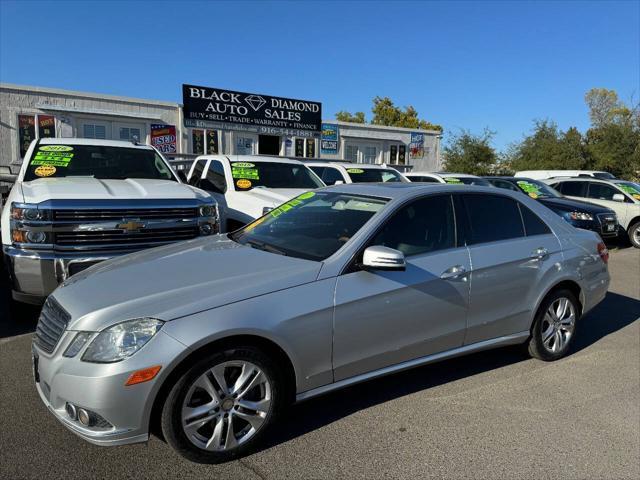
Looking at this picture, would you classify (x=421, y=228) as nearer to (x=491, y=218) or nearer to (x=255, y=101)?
(x=491, y=218)

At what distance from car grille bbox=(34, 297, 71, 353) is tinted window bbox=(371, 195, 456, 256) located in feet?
6.46

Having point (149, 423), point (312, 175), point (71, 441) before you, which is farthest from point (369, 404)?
point (312, 175)

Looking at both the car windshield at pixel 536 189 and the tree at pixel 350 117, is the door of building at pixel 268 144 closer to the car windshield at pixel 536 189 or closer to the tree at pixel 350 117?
the car windshield at pixel 536 189

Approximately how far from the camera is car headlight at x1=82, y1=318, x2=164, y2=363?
2.55m

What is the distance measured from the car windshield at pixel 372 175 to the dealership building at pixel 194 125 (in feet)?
22.3

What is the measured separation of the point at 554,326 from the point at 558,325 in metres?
0.05

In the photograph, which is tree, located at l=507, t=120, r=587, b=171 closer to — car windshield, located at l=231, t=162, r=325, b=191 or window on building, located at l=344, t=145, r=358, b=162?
window on building, located at l=344, t=145, r=358, b=162

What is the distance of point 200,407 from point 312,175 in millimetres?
6501

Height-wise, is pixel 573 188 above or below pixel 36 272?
above

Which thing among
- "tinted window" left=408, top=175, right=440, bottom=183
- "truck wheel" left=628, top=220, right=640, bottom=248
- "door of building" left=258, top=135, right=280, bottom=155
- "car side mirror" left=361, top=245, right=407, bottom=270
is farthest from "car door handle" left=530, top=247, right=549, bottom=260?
"door of building" left=258, top=135, right=280, bottom=155

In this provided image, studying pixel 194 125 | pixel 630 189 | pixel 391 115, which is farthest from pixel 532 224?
pixel 391 115

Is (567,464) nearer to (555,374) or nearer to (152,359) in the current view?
(555,374)

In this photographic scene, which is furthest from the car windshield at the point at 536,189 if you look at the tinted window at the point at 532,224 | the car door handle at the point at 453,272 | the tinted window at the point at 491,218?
the car door handle at the point at 453,272

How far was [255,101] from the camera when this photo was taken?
842 inches
